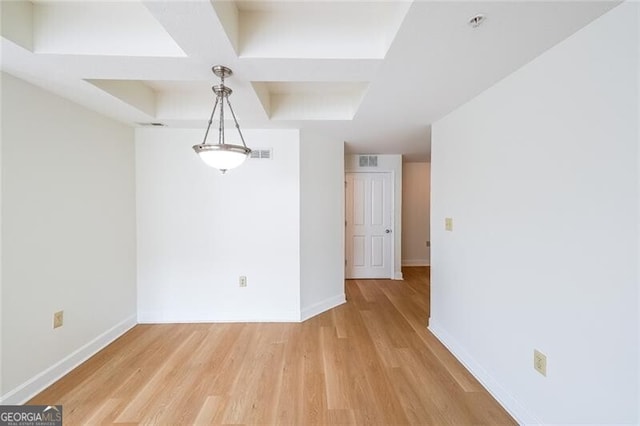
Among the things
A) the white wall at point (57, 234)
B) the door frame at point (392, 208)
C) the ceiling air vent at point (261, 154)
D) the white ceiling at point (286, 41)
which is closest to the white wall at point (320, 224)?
the ceiling air vent at point (261, 154)

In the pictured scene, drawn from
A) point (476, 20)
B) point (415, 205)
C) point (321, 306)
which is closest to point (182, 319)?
point (321, 306)

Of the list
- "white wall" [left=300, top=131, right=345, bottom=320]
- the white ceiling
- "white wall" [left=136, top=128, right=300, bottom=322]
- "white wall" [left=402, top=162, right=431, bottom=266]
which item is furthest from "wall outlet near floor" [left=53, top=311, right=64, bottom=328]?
"white wall" [left=402, top=162, right=431, bottom=266]

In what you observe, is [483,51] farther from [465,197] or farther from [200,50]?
[200,50]

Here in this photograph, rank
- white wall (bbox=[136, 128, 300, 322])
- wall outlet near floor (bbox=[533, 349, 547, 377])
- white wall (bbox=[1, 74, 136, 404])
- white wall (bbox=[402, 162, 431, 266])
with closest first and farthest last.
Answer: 1. wall outlet near floor (bbox=[533, 349, 547, 377])
2. white wall (bbox=[1, 74, 136, 404])
3. white wall (bbox=[136, 128, 300, 322])
4. white wall (bbox=[402, 162, 431, 266])

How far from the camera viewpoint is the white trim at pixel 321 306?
124 inches

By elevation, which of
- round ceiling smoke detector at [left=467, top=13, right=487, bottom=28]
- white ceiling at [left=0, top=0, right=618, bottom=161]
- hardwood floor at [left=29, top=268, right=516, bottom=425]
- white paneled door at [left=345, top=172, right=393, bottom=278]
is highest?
white ceiling at [left=0, top=0, right=618, bottom=161]

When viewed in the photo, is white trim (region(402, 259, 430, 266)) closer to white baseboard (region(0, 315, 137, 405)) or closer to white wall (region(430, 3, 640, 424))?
white wall (region(430, 3, 640, 424))

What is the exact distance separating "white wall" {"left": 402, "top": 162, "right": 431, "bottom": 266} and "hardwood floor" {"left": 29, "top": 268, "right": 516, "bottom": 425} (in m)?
2.96

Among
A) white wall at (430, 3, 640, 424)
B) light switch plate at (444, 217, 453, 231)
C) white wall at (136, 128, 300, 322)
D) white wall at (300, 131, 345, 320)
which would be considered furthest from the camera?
white wall at (300, 131, 345, 320)

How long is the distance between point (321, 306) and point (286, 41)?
284 cm

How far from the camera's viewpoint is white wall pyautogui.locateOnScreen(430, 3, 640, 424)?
45.4 inches

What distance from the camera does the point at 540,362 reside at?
1563mm

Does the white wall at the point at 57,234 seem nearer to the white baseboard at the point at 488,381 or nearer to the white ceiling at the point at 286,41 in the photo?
the white ceiling at the point at 286,41

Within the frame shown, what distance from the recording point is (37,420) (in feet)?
5.72
